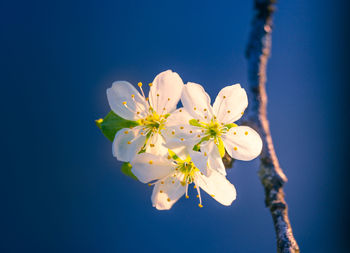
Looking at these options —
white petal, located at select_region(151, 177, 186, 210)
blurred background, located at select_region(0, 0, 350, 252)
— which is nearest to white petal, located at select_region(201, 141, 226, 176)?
white petal, located at select_region(151, 177, 186, 210)

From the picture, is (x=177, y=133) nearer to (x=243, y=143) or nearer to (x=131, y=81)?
(x=243, y=143)

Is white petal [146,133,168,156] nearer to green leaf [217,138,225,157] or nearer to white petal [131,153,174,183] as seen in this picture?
white petal [131,153,174,183]

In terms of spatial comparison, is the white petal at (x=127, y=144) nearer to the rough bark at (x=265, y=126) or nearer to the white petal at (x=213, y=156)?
the white petal at (x=213, y=156)

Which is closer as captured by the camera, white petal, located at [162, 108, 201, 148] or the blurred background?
white petal, located at [162, 108, 201, 148]

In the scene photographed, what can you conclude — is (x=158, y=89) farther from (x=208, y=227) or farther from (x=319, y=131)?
(x=319, y=131)

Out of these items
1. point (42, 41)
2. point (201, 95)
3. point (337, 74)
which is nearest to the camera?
point (201, 95)

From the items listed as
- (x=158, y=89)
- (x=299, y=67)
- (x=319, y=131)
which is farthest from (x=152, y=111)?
(x=319, y=131)
